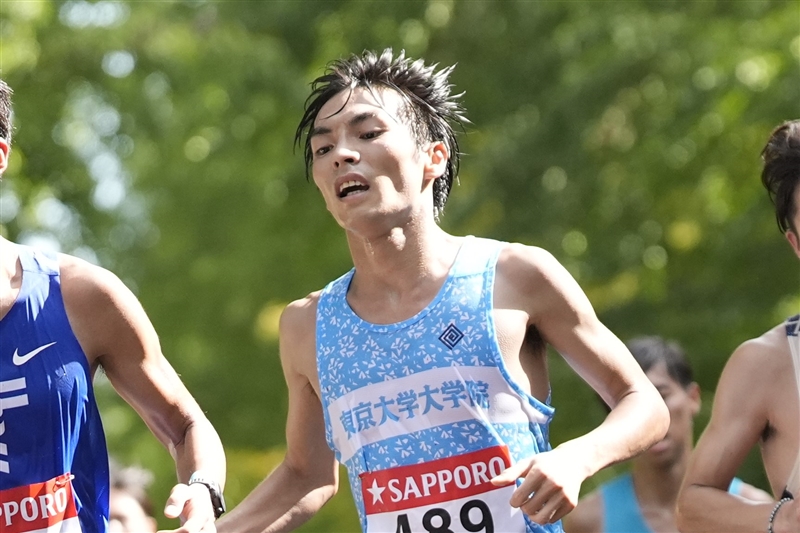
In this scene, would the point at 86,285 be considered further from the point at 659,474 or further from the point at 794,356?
the point at 659,474

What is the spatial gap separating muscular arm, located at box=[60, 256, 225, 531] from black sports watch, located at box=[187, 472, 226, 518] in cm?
3

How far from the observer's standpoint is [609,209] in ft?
37.2

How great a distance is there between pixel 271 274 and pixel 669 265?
3331 mm

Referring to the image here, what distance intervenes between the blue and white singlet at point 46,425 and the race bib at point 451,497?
0.73m

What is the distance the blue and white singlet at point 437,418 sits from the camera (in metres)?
3.64

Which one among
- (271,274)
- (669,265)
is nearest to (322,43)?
(271,274)

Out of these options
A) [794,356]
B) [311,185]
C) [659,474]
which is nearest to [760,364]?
[794,356]

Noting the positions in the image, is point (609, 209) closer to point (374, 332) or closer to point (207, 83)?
point (207, 83)

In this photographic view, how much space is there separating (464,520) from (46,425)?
3.48ft

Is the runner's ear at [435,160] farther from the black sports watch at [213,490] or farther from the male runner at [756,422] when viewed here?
the black sports watch at [213,490]

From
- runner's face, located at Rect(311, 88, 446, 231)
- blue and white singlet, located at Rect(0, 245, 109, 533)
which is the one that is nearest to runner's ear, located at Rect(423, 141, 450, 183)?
runner's face, located at Rect(311, 88, 446, 231)

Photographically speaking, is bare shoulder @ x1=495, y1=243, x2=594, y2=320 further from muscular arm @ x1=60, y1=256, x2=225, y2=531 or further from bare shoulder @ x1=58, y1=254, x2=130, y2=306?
Result: bare shoulder @ x1=58, y1=254, x2=130, y2=306

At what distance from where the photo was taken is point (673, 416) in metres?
5.70

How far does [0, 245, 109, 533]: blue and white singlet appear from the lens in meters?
3.54
